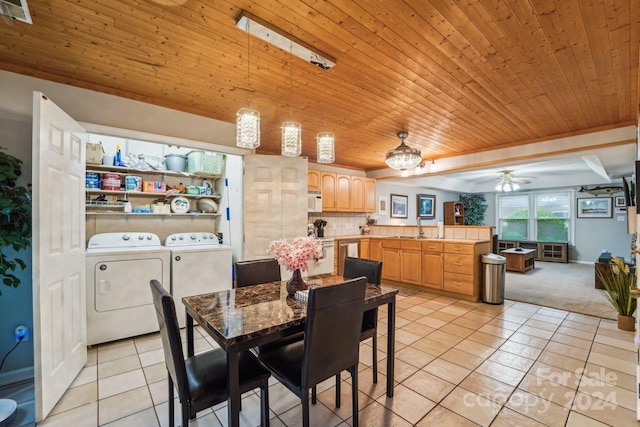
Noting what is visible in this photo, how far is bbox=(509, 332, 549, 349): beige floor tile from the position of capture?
9.53 ft

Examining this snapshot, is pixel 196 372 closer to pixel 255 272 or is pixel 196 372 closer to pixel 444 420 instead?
pixel 255 272

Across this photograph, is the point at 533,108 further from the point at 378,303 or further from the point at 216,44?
the point at 216,44

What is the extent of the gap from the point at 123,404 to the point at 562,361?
3.62 meters

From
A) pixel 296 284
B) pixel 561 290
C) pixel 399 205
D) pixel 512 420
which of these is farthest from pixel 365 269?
pixel 399 205

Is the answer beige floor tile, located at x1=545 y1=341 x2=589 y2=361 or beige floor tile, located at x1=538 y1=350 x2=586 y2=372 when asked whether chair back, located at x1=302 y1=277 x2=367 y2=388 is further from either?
beige floor tile, located at x1=545 y1=341 x2=589 y2=361

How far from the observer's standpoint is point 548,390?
2.15m

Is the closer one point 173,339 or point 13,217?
point 173,339

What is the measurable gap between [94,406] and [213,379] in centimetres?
121

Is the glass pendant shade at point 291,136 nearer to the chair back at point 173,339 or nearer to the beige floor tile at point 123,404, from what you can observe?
the chair back at point 173,339

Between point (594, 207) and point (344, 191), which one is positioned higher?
point (344, 191)

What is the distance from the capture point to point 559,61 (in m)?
2.19

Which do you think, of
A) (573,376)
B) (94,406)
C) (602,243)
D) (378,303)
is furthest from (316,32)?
(602,243)

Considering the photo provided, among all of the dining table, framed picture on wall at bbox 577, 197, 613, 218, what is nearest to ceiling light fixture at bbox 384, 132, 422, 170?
the dining table

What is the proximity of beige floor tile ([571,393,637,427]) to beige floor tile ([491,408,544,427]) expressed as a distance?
40 centimetres
